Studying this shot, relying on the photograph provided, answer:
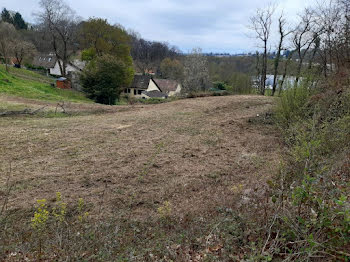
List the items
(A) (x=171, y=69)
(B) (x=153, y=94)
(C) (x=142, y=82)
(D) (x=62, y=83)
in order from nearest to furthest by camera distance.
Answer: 1. (D) (x=62, y=83)
2. (B) (x=153, y=94)
3. (C) (x=142, y=82)
4. (A) (x=171, y=69)

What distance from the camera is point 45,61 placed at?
3716 centimetres

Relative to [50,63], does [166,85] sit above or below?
below

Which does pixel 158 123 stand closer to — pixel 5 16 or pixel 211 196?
pixel 211 196

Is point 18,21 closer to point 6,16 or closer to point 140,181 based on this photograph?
point 6,16

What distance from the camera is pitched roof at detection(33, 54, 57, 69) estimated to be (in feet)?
119

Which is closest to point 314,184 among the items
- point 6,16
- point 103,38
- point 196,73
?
point 196,73

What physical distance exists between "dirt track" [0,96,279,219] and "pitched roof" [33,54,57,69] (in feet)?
103

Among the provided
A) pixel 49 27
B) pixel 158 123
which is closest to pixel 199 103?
pixel 158 123

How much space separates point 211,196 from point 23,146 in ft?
17.6

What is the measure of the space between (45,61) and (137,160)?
126ft

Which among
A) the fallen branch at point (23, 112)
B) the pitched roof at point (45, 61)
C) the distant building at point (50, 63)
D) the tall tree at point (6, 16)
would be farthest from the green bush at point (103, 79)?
the tall tree at point (6, 16)

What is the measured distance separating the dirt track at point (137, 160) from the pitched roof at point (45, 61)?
31247 mm

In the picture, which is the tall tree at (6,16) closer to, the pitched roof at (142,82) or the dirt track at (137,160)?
the pitched roof at (142,82)

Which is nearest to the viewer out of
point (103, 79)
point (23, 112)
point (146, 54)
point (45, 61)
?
point (23, 112)
